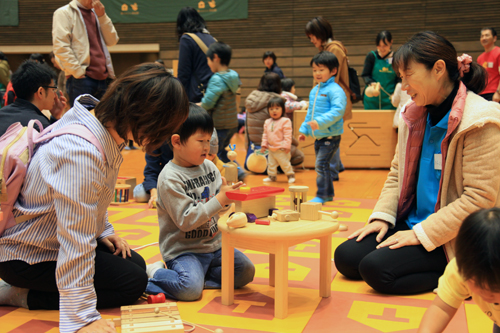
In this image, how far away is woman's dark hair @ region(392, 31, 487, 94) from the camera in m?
1.93

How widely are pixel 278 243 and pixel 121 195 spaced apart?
2644 mm

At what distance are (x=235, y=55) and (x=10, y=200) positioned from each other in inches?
359

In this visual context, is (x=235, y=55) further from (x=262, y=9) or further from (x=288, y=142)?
(x=288, y=142)

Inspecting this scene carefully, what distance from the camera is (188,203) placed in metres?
2.01

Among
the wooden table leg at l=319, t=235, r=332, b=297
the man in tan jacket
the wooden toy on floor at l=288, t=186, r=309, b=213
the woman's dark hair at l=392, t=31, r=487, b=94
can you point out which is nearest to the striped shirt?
the wooden toy on floor at l=288, t=186, r=309, b=213

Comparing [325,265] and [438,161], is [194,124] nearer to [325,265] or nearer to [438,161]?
[325,265]

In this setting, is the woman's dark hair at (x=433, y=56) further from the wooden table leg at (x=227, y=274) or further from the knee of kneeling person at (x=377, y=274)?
the wooden table leg at (x=227, y=274)

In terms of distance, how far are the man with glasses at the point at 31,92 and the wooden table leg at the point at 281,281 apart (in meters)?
1.86

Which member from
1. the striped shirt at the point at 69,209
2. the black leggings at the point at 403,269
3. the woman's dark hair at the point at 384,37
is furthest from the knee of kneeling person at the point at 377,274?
the woman's dark hair at the point at 384,37

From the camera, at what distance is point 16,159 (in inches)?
63.3

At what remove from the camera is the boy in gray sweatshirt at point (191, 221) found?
1980mm

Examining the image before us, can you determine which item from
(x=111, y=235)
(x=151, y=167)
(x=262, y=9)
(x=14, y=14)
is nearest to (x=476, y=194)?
(x=111, y=235)

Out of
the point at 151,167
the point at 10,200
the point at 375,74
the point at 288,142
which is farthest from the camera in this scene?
the point at 375,74

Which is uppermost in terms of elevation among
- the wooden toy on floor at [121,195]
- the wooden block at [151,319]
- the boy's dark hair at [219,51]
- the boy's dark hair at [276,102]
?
the boy's dark hair at [219,51]
